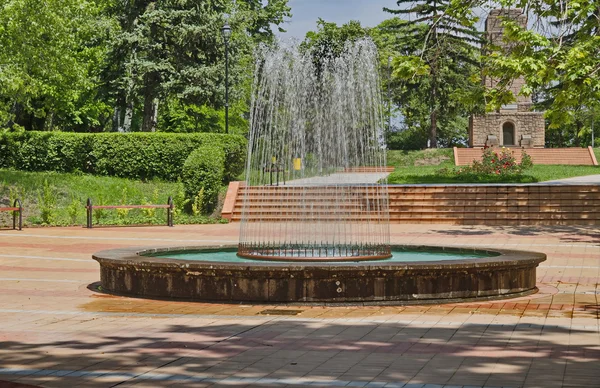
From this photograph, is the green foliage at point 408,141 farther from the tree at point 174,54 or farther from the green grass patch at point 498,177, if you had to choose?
the tree at point 174,54

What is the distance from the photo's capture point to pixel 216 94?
1510 inches

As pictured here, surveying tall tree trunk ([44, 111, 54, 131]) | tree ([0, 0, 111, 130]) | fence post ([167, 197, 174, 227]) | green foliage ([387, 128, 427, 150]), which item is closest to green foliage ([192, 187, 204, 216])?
fence post ([167, 197, 174, 227])

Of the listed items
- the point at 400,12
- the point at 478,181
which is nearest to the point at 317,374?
the point at 478,181

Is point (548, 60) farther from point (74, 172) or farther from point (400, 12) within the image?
point (400, 12)

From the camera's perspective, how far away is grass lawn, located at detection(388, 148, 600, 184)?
3506cm

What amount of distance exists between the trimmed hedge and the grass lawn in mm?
8265

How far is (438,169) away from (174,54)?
14.4m

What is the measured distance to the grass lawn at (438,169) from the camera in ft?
115

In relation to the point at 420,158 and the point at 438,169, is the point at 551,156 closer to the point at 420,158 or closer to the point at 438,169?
the point at 420,158

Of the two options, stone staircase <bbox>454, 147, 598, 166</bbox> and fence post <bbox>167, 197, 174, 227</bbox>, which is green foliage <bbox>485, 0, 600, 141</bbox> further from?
stone staircase <bbox>454, 147, 598, 166</bbox>

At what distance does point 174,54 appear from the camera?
38656 millimetres

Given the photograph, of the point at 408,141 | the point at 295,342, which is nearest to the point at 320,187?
the point at 295,342

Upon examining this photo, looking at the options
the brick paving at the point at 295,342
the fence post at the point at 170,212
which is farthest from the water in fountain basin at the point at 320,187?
the brick paving at the point at 295,342

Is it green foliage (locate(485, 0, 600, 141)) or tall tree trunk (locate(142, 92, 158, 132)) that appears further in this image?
tall tree trunk (locate(142, 92, 158, 132))
